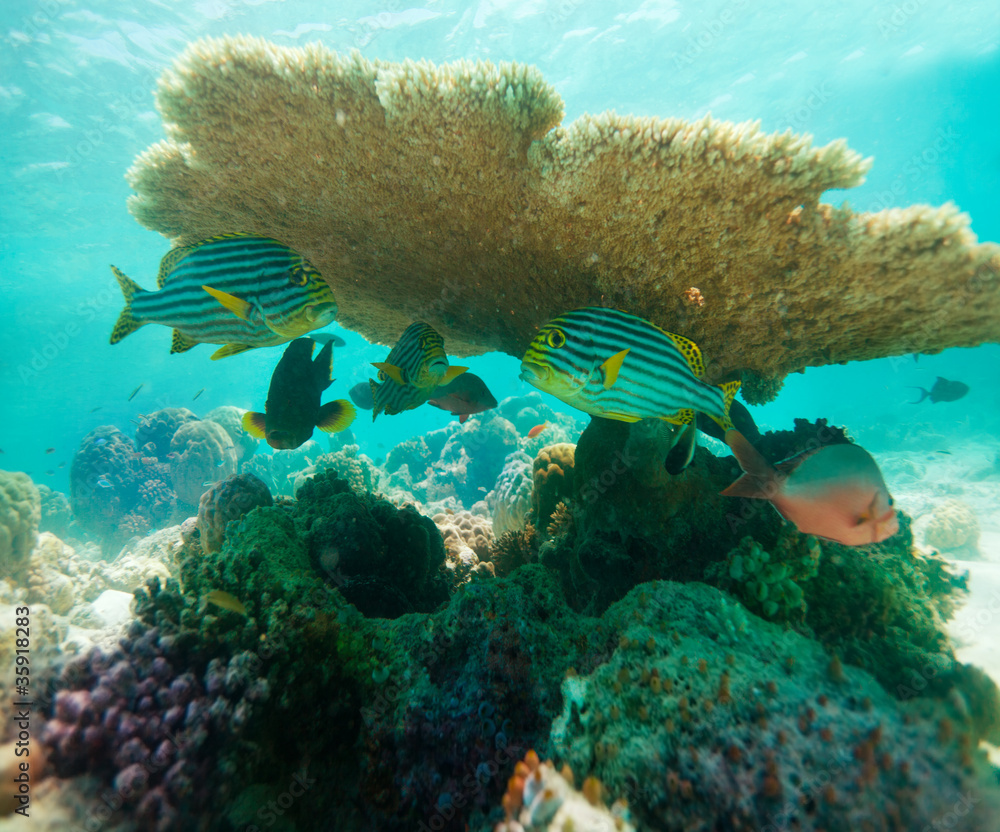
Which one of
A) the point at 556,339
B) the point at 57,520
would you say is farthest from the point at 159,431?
the point at 556,339

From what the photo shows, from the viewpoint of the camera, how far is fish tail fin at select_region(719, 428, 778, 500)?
211 cm

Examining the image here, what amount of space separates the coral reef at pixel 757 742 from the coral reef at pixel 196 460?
1580 cm

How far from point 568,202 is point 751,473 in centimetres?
195

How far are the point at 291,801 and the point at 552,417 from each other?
22190mm

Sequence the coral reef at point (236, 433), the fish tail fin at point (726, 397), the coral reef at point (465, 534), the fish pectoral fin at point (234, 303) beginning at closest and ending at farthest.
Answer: the fish pectoral fin at point (234, 303)
the fish tail fin at point (726, 397)
the coral reef at point (465, 534)
the coral reef at point (236, 433)

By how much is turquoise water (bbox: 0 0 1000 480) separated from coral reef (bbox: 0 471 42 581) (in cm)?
1665

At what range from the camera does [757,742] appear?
1.30 meters

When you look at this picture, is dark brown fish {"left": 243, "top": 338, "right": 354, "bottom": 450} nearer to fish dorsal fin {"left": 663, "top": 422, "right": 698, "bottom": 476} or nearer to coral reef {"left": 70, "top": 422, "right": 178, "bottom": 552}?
fish dorsal fin {"left": 663, "top": 422, "right": 698, "bottom": 476}

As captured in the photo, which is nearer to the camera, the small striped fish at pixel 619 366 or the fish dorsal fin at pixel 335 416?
the small striped fish at pixel 619 366

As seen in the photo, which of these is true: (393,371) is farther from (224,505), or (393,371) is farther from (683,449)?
(224,505)

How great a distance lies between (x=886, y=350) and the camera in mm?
2719

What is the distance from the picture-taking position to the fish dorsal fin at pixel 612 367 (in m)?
1.81

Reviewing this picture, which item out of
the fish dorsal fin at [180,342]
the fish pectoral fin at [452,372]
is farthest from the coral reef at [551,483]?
the fish dorsal fin at [180,342]

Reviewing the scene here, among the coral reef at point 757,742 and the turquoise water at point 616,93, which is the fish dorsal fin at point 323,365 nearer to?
the turquoise water at point 616,93
